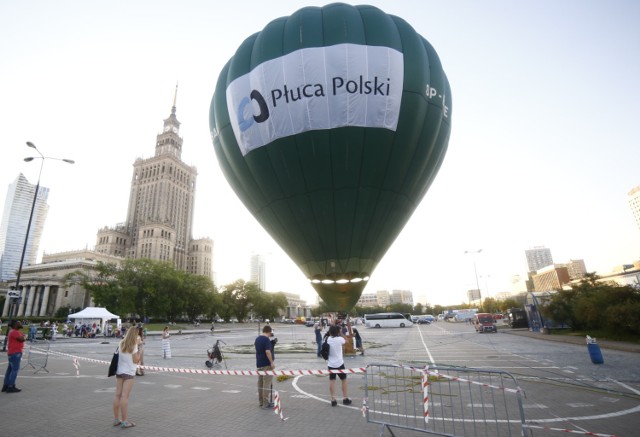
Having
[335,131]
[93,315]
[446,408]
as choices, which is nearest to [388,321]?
Answer: [93,315]

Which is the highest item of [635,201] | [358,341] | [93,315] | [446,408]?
[635,201]

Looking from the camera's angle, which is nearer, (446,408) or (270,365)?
(446,408)

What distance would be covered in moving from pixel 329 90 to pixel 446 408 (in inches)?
348

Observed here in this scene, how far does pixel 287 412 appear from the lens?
7.19m

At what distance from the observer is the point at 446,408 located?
7.32 meters

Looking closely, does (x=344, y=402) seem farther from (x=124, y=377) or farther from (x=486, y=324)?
(x=486, y=324)

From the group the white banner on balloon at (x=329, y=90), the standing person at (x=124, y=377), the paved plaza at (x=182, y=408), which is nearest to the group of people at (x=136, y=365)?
the standing person at (x=124, y=377)

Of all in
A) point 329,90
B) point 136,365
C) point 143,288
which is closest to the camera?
point 136,365

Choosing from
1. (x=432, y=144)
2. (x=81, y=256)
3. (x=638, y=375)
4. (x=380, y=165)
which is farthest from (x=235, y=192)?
(x=81, y=256)

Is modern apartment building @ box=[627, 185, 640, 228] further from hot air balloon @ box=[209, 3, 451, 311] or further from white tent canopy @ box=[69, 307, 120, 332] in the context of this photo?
white tent canopy @ box=[69, 307, 120, 332]

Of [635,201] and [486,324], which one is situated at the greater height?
[635,201]

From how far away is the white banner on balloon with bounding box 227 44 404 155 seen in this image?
10.5 meters

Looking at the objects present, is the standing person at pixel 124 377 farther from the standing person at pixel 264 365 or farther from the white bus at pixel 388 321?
the white bus at pixel 388 321

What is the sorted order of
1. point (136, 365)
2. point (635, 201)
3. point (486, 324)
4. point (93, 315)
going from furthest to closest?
point (635, 201)
point (93, 315)
point (486, 324)
point (136, 365)
